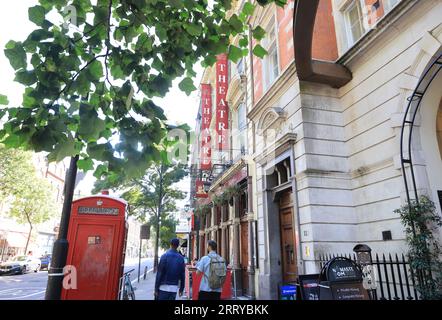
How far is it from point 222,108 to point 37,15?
1358 cm

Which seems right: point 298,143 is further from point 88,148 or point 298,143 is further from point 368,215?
point 88,148

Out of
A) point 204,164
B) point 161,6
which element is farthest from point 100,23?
point 204,164

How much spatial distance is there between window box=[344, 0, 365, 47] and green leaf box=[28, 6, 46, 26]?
790cm

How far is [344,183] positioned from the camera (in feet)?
26.6

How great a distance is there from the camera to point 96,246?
7613 millimetres

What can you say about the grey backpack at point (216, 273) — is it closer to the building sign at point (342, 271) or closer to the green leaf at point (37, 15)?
the building sign at point (342, 271)

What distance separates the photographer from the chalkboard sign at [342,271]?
480 cm

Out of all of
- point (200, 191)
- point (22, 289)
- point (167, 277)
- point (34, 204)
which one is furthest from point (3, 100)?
point (34, 204)

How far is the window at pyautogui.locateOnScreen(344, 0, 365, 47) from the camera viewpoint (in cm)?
850

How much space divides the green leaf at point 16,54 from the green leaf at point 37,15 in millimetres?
306

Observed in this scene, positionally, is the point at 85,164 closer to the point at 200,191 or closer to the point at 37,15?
the point at 37,15

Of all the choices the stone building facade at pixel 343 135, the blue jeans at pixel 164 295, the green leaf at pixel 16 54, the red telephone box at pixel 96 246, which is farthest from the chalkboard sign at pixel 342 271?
the red telephone box at pixel 96 246

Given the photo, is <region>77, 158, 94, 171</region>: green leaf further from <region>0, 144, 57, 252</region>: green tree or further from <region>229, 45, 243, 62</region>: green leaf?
<region>0, 144, 57, 252</region>: green tree

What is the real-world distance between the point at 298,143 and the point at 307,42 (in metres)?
2.63
